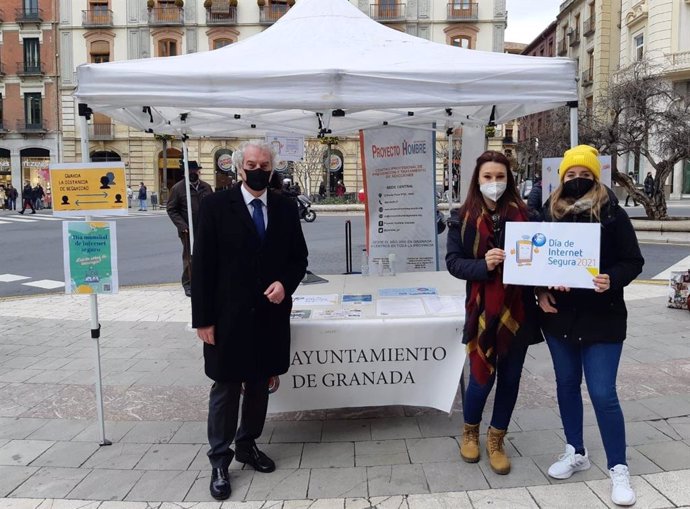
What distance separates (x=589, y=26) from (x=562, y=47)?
26.1 ft

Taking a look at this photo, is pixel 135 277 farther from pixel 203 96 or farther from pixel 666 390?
pixel 666 390

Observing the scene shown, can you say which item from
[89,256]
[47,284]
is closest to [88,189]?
[89,256]

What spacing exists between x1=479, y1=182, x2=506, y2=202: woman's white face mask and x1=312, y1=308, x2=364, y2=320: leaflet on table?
4.03ft

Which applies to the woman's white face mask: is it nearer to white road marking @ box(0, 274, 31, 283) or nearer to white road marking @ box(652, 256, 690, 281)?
white road marking @ box(652, 256, 690, 281)

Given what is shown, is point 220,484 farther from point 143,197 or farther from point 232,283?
point 143,197

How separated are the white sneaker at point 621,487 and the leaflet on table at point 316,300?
6.90 feet

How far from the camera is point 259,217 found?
3223 mm

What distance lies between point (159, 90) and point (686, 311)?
6.48 m

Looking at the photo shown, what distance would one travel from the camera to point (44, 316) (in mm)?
7461

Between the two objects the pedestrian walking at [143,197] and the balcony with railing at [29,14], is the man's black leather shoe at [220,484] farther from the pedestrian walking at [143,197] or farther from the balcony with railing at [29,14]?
the balcony with railing at [29,14]

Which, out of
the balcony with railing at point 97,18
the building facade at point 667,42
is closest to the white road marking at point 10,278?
the building facade at point 667,42

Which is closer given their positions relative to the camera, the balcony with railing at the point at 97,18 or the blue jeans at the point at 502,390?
Answer: the blue jeans at the point at 502,390

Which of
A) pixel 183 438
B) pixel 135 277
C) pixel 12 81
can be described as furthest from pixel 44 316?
pixel 12 81

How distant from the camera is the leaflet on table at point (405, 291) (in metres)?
4.55
